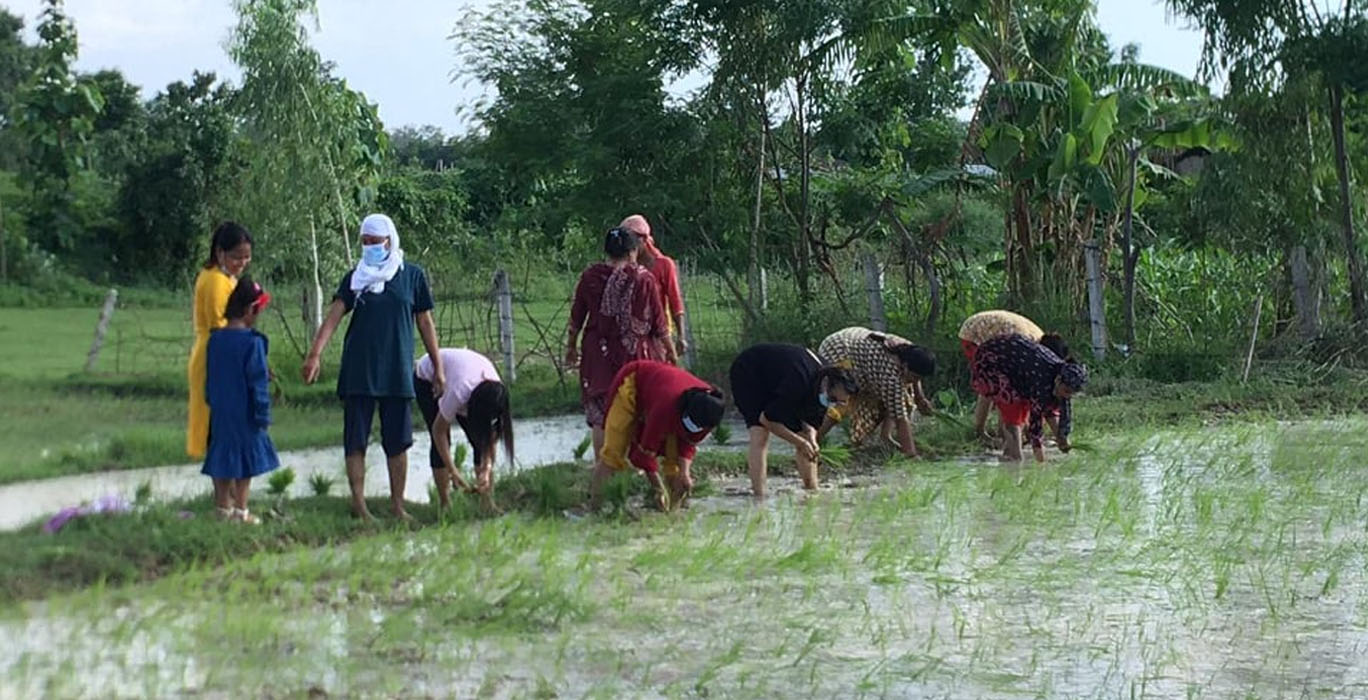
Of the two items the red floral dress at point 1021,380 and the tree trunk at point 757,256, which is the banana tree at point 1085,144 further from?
the red floral dress at point 1021,380

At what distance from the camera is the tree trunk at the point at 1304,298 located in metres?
16.2

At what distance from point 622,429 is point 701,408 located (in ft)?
1.81

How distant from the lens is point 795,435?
9250 mm

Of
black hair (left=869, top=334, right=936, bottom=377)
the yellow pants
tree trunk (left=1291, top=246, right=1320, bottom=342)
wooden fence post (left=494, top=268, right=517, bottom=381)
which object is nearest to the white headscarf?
the yellow pants

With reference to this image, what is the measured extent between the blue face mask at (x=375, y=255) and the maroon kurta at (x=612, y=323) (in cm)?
173

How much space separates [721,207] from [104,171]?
2218 centimetres

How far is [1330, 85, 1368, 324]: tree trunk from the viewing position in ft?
50.9

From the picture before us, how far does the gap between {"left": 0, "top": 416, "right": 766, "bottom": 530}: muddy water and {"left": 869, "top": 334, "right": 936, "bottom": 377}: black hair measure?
4.31 feet

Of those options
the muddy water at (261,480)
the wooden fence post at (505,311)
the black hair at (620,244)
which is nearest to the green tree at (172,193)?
the wooden fence post at (505,311)

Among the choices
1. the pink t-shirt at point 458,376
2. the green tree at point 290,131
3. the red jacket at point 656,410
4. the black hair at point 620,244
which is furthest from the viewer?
the green tree at point 290,131

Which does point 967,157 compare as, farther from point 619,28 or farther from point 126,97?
point 126,97

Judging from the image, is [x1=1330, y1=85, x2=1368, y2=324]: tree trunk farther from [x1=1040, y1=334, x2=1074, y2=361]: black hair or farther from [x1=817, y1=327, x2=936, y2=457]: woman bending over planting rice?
[x1=817, y1=327, x2=936, y2=457]: woman bending over planting rice

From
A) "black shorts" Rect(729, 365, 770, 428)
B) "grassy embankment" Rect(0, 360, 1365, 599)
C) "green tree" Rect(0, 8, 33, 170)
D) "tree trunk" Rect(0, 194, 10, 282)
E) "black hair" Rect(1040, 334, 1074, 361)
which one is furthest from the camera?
"green tree" Rect(0, 8, 33, 170)

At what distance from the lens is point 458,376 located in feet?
27.2
